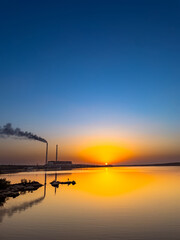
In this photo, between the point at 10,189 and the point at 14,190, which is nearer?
the point at 10,189

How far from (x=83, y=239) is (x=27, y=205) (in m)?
24.8

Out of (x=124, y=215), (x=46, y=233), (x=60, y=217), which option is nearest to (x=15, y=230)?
(x=46, y=233)

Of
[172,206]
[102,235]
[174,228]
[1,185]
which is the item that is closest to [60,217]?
[102,235]

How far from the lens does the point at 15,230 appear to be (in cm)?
2886

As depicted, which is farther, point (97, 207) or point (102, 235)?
point (97, 207)

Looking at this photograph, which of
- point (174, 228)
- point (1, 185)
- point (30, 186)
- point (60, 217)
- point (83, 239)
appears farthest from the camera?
point (30, 186)

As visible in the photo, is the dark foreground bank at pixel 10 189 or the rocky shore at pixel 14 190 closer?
the rocky shore at pixel 14 190

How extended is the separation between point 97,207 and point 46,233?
1956 centimetres

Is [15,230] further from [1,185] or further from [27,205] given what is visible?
[1,185]

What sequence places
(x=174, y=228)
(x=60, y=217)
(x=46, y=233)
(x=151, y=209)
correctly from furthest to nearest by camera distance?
(x=151, y=209) < (x=60, y=217) < (x=174, y=228) < (x=46, y=233)

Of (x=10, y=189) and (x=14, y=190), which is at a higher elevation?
(x=10, y=189)

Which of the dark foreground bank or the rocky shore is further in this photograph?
the dark foreground bank

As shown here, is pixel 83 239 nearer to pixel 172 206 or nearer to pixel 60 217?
pixel 60 217

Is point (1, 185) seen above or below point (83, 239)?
above
